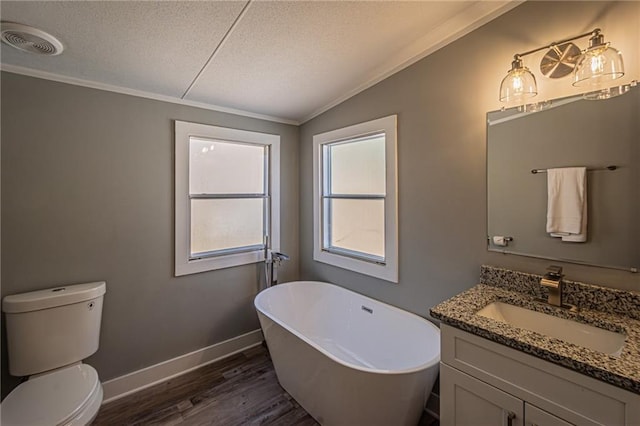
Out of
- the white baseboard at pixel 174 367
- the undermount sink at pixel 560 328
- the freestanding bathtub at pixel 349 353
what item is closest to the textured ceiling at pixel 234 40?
the undermount sink at pixel 560 328

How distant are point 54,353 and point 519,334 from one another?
8.31ft

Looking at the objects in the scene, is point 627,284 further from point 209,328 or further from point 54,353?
point 54,353

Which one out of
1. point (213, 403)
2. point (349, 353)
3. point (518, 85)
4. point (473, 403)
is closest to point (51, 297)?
point (213, 403)

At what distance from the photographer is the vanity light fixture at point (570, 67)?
4.16 ft

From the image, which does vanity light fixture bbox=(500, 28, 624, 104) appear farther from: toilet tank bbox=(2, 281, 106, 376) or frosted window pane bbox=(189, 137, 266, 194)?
toilet tank bbox=(2, 281, 106, 376)

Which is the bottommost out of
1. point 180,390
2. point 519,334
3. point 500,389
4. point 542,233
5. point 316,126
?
point 180,390

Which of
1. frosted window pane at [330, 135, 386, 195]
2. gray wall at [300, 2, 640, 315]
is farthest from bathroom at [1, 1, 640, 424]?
frosted window pane at [330, 135, 386, 195]

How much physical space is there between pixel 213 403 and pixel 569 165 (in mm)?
2709

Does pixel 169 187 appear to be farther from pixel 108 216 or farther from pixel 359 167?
pixel 359 167

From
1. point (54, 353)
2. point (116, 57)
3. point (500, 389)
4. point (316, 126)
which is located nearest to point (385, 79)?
point (316, 126)

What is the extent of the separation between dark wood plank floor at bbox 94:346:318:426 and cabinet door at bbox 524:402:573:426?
1332mm

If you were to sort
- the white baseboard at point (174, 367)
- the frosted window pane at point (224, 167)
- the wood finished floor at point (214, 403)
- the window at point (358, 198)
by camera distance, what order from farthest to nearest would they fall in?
the frosted window pane at point (224, 167) → the window at point (358, 198) → the white baseboard at point (174, 367) → the wood finished floor at point (214, 403)

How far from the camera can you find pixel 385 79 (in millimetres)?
2246

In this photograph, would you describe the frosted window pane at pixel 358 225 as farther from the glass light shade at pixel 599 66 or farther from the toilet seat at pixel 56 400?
the toilet seat at pixel 56 400
